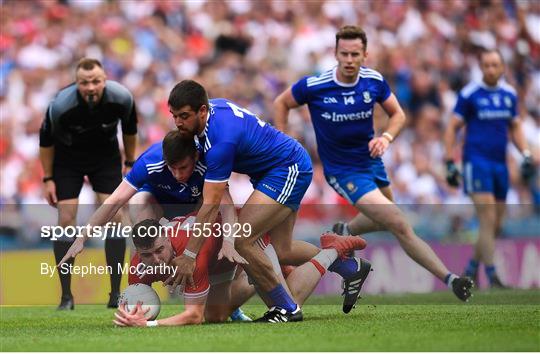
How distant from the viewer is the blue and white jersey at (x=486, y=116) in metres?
14.3

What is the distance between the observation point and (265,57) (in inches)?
811

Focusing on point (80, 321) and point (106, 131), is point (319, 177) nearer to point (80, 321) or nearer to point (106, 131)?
point (106, 131)

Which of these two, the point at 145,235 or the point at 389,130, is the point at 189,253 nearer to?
the point at 145,235

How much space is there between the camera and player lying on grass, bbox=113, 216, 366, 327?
9086mm

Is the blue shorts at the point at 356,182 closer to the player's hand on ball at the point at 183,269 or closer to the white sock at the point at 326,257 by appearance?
the white sock at the point at 326,257

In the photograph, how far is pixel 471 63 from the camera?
71.5ft

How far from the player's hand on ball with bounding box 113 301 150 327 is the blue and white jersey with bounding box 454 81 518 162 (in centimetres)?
623

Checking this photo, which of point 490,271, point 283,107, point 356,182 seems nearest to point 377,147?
point 356,182

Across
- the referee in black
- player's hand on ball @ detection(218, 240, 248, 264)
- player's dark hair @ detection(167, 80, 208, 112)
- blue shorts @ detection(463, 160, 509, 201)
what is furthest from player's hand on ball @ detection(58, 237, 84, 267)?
blue shorts @ detection(463, 160, 509, 201)

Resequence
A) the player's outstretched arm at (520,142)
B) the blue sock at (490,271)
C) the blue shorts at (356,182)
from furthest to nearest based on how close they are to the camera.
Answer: the player's outstretched arm at (520,142)
the blue sock at (490,271)
the blue shorts at (356,182)

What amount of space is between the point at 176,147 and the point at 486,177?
622cm

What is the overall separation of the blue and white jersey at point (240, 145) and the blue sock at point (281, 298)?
87cm

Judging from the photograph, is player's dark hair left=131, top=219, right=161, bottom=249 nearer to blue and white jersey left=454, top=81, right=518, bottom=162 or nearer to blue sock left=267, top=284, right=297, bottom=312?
blue sock left=267, top=284, right=297, bottom=312

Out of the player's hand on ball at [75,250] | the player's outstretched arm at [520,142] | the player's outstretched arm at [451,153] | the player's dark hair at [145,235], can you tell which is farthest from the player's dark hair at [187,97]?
the player's outstretched arm at [520,142]
